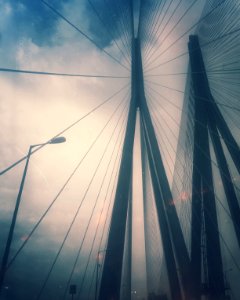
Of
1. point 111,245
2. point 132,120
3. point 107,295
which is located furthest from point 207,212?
point 107,295

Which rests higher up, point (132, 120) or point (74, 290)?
point (132, 120)

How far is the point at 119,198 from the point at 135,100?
14.9 feet

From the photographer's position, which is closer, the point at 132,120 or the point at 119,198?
the point at 119,198

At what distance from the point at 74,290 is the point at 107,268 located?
26.8ft

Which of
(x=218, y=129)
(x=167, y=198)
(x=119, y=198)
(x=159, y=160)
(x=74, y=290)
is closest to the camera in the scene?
(x=119, y=198)

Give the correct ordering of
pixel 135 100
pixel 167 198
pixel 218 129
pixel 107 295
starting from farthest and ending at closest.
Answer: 1. pixel 218 129
2. pixel 135 100
3. pixel 167 198
4. pixel 107 295

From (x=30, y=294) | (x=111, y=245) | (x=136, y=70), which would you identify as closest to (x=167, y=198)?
(x=111, y=245)

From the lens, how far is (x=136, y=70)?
12.6 metres

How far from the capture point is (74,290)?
46.2 ft

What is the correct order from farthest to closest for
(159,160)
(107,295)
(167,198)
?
(159,160)
(167,198)
(107,295)

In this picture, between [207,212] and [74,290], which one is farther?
[74,290]

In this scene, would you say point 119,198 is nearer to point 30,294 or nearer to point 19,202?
point 19,202

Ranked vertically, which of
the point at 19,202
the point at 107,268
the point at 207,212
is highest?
the point at 207,212

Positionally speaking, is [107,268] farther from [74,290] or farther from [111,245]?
[74,290]
